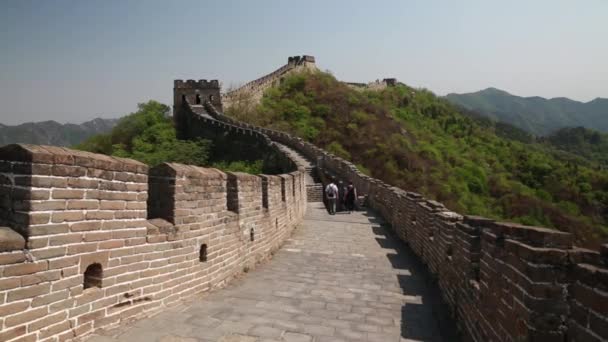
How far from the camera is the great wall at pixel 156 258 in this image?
2.67m

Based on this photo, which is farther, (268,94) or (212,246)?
(268,94)

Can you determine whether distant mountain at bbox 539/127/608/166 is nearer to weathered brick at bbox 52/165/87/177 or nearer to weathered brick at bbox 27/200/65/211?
weathered brick at bbox 52/165/87/177

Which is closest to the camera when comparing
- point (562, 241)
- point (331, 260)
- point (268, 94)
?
point (562, 241)

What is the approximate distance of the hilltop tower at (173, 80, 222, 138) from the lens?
142ft

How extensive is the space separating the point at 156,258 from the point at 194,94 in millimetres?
41237

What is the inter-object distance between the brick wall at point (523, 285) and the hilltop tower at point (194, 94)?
39970mm

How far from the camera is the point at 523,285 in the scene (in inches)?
111

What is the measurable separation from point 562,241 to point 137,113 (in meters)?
39.9

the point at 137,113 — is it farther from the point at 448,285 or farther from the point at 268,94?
the point at 448,285

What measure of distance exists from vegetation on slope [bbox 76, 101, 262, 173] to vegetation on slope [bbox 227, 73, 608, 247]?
699 cm

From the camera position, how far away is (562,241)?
9.48 ft

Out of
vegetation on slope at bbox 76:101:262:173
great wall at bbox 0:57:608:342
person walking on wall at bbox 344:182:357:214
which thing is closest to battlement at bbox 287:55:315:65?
vegetation on slope at bbox 76:101:262:173

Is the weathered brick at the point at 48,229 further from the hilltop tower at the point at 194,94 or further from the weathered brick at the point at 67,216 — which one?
the hilltop tower at the point at 194,94

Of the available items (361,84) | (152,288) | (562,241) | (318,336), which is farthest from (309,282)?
(361,84)
